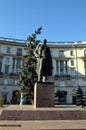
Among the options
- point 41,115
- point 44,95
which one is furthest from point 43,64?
point 41,115

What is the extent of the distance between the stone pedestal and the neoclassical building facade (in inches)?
1578

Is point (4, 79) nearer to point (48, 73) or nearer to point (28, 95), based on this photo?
point (28, 95)

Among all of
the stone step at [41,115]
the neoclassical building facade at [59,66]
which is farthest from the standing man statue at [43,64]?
the neoclassical building facade at [59,66]

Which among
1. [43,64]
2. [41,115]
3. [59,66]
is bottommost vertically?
[41,115]

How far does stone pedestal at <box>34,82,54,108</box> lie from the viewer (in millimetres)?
11047

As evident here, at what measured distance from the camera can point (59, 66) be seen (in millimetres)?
54844

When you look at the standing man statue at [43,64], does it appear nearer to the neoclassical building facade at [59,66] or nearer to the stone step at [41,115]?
the stone step at [41,115]

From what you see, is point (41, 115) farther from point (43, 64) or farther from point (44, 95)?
point (43, 64)

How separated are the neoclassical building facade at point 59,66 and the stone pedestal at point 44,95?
1578 inches

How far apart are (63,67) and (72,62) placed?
295 cm

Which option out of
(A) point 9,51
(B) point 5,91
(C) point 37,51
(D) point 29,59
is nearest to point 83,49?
(A) point 9,51

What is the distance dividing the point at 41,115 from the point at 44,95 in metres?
2.32

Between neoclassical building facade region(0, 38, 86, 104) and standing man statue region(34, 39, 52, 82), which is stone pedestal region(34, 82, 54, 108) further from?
neoclassical building facade region(0, 38, 86, 104)

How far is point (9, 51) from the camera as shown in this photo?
54281mm
